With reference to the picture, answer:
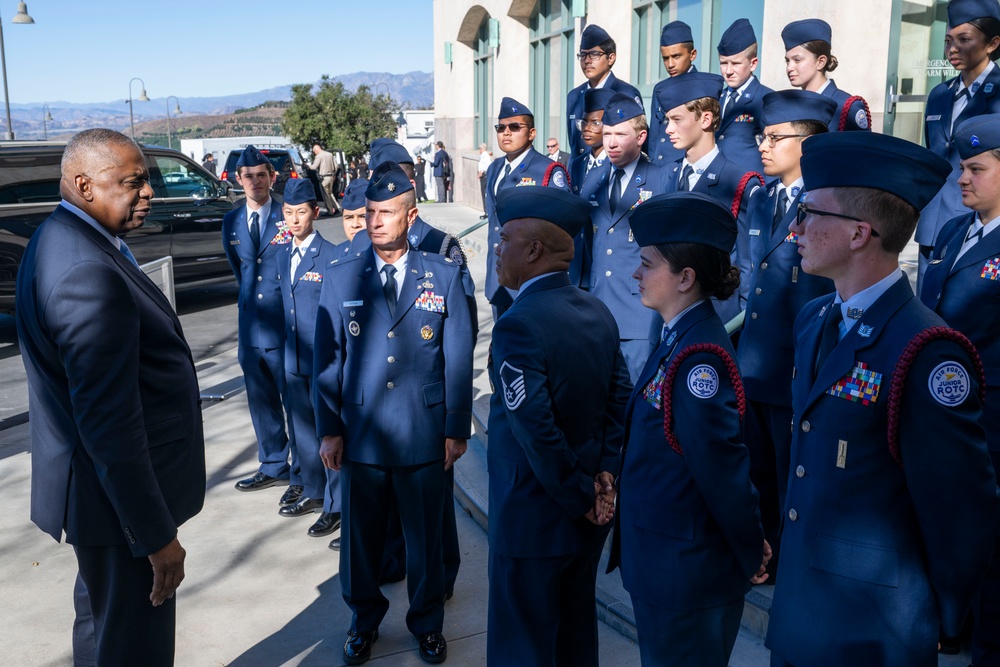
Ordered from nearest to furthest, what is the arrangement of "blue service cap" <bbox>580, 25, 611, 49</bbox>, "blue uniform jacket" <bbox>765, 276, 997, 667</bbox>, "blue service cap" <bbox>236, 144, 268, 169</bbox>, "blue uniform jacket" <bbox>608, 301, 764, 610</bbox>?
"blue uniform jacket" <bbox>765, 276, 997, 667</bbox>, "blue uniform jacket" <bbox>608, 301, 764, 610</bbox>, "blue service cap" <bbox>236, 144, 268, 169</bbox>, "blue service cap" <bbox>580, 25, 611, 49</bbox>

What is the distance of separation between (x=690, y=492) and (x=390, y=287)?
1779 mm

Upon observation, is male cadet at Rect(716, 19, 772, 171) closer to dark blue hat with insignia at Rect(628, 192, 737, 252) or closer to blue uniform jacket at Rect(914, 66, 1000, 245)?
blue uniform jacket at Rect(914, 66, 1000, 245)

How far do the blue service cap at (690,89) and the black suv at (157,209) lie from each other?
7.42 m

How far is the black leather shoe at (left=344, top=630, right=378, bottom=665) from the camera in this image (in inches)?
148

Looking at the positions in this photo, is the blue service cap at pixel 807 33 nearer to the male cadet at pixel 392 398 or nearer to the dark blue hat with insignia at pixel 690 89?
the dark blue hat with insignia at pixel 690 89

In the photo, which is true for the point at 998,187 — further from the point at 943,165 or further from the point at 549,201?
the point at 549,201

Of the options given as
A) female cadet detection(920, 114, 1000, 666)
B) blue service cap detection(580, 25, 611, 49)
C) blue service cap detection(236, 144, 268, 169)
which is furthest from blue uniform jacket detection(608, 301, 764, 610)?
blue service cap detection(580, 25, 611, 49)

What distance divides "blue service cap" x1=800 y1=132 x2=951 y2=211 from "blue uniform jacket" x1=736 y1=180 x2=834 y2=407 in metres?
1.50

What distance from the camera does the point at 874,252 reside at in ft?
6.70

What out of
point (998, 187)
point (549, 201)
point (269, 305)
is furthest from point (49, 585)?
point (998, 187)

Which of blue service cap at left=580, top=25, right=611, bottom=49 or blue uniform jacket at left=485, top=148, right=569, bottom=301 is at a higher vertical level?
blue service cap at left=580, top=25, right=611, bottom=49

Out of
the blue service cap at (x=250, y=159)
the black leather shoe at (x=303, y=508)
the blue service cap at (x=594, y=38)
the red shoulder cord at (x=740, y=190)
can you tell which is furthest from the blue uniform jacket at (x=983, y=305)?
the blue service cap at (x=250, y=159)

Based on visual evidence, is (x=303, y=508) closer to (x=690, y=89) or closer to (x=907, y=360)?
(x=690, y=89)

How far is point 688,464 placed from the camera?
91.0 inches
